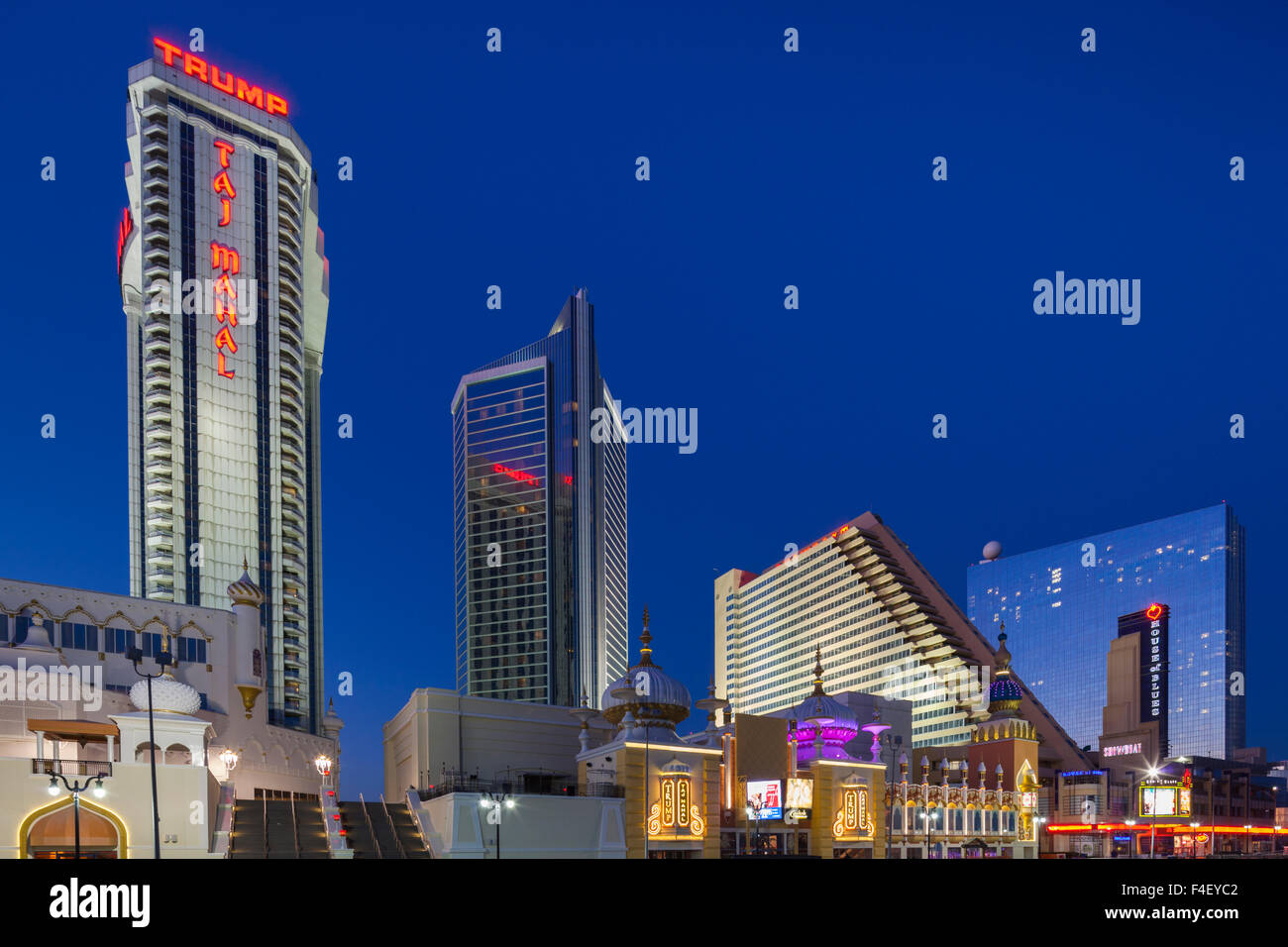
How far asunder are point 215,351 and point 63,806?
93.0 m

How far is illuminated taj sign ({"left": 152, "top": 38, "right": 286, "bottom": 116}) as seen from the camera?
130 meters

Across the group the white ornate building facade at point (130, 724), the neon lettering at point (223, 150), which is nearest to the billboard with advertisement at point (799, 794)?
the white ornate building facade at point (130, 724)

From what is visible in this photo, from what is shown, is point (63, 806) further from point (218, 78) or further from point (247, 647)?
point (218, 78)

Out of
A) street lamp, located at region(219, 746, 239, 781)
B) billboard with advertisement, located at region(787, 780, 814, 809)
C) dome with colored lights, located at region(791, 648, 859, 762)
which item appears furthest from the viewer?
street lamp, located at region(219, 746, 239, 781)

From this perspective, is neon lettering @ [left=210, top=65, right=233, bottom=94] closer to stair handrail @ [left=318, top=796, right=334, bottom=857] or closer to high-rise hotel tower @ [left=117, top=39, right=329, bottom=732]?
high-rise hotel tower @ [left=117, top=39, right=329, bottom=732]

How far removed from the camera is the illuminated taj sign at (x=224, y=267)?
128m

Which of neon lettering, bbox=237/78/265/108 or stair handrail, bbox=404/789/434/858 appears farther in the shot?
neon lettering, bbox=237/78/265/108

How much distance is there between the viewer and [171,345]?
405ft

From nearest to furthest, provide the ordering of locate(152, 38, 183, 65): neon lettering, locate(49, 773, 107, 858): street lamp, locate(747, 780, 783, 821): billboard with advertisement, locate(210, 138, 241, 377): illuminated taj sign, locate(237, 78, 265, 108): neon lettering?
locate(49, 773, 107, 858): street lamp, locate(747, 780, 783, 821): billboard with advertisement, locate(210, 138, 241, 377): illuminated taj sign, locate(152, 38, 183, 65): neon lettering, locate(237, 78, 265, 108): neon lettering

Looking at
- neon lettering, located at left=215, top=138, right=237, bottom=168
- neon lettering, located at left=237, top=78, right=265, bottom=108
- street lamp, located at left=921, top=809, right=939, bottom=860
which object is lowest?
street lamp, located at left=921, top=809, right=939, bottom=860

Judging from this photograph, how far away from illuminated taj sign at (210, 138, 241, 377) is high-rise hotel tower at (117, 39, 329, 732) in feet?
0.50

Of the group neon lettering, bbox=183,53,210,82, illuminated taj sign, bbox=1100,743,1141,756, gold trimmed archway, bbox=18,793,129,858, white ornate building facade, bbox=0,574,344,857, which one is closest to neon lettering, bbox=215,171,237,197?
neon lettering, bbox=183,53,210,82

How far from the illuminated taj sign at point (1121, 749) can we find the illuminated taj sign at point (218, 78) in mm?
162550
